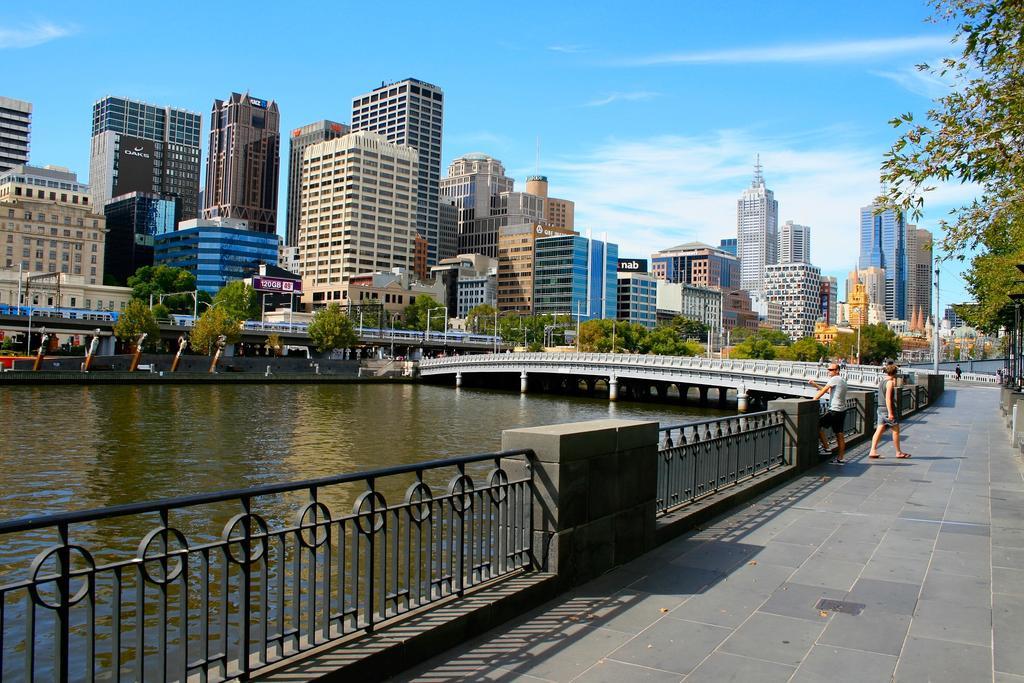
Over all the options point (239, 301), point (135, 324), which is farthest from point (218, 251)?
point (135, 324)

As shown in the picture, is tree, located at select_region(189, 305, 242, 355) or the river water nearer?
the river water

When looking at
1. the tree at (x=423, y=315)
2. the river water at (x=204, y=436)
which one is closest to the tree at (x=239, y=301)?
the tree at (x=423, y=315)

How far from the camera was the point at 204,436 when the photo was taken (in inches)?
1318

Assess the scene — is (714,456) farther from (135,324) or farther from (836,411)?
(135,324)

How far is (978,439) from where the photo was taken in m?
21.3

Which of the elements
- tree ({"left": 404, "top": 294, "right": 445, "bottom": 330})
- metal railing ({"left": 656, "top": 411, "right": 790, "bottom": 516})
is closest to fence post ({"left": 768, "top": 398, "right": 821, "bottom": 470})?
metal railing ({"left": 656, "top": 411, "right": 790, "bottom": 516})

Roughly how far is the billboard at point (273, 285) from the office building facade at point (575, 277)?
5848cm

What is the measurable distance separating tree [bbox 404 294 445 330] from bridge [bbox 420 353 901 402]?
63016 millimetres

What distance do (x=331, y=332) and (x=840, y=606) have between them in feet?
336

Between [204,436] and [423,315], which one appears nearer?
[204,436]

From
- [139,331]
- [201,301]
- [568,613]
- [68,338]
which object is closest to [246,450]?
[568,613]

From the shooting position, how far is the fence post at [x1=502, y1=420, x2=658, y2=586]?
6.84 metres

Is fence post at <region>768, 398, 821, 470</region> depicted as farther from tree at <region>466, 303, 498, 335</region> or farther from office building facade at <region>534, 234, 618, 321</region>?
office building facade at <region>534, 234, 618, 321</region>

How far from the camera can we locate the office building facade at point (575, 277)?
186750mm
